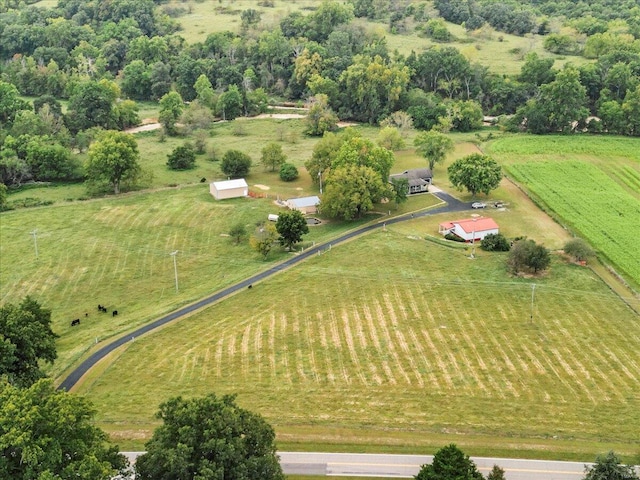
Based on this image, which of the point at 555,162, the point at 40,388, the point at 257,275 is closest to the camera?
the point at 40,388

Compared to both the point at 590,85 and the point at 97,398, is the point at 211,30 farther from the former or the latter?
the point at 97,398

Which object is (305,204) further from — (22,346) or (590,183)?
(22,346)

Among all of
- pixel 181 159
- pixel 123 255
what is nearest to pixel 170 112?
pixel 181 159

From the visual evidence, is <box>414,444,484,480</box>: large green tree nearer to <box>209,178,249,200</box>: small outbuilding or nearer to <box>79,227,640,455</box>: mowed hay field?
<box>79,227,640,455</box>: mowed hay field

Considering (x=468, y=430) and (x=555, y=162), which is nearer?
(x=468, y=430)

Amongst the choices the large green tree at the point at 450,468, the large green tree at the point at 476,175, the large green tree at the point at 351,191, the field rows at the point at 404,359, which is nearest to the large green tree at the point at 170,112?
the large green tree at the point at 351,191

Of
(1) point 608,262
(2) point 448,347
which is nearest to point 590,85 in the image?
(1) point 608,262

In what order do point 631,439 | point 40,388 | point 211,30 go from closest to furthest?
point 40,388
point 631,439
point 211,30

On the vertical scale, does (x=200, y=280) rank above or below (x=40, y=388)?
below
